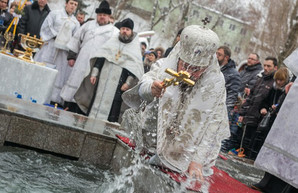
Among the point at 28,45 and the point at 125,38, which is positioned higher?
the point at 125,38

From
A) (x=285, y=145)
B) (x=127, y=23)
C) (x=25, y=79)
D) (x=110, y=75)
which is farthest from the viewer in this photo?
(x=110, y=75)

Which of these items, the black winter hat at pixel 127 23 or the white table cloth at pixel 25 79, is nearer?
the white table cloth at pixel 25 79

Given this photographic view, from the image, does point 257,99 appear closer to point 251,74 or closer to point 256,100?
point 256,100

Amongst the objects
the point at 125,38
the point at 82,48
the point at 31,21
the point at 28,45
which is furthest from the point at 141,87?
the point at 31,21

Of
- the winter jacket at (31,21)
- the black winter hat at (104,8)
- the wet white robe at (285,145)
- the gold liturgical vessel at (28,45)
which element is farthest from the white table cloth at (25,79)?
the wet white robe at (285,145)

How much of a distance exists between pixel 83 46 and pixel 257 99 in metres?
3.61

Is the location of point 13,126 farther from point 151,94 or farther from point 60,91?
point 60,91

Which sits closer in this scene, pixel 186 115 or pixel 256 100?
pixel 186 115

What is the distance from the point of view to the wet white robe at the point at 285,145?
16.8ft

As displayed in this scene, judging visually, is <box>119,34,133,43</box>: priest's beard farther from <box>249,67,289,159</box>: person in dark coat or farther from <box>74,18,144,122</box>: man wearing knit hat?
<box>249,67,289,159</box>: person in dark coat

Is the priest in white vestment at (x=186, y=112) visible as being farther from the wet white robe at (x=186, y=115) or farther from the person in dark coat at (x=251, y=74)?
the person in dark coat at (x=251, y=74)

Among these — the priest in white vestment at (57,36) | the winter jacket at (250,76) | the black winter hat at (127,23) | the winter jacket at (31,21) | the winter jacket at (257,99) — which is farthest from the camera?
the winter jacket at (31,21)

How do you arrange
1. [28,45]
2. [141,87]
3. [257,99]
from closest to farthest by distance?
[141,87], [28,45], [257,99]

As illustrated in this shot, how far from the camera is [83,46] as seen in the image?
9.91m
